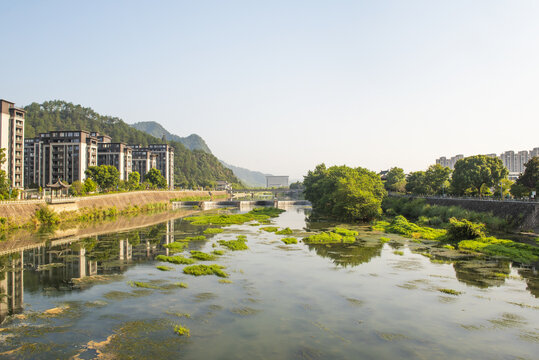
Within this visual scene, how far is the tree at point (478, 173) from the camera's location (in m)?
84.2

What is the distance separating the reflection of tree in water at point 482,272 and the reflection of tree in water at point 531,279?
1.28 m

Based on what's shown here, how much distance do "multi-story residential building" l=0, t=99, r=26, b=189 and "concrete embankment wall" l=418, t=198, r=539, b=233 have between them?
118019 millimetres

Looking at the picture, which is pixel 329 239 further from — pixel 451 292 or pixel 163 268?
pixel 163 268

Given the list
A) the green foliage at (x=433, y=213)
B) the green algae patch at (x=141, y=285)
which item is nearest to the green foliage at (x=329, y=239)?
the green foliage at (x=433, y=213)

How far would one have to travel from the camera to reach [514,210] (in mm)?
60906

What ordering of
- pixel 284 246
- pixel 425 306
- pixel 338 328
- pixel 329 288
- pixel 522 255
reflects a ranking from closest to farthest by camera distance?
pixel 338 328 < pixel 425 306 < pixel 329 288 < pixel 522 255 < pixel 284 246

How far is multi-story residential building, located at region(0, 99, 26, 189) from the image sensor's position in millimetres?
99887

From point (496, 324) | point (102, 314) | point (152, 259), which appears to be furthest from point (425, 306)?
point (152, 259)

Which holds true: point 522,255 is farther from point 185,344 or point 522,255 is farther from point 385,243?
point 185,344

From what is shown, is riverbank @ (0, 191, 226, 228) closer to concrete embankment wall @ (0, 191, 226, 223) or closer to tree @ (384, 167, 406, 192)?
concrete embankment wall @ (0, 191, 226, 223)

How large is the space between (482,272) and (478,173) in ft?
196

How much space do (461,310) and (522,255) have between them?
71.9 ft

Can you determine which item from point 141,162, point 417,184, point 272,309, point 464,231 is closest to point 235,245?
point 272,309

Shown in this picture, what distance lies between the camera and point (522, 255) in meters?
39.6
